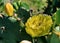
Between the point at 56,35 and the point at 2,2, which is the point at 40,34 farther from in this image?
the point at 2,2

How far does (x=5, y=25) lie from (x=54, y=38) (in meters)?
0.13

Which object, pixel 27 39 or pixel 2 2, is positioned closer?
pixel 27 39

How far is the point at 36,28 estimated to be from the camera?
0.42 m

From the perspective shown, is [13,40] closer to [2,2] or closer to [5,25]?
[5,25]

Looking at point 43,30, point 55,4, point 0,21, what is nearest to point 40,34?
point 43,30

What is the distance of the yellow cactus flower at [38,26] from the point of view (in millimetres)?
427

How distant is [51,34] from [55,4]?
253mm

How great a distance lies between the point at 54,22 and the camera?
0.49m

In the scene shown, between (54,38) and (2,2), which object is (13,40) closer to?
(54,38)

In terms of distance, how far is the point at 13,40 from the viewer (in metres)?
0.46

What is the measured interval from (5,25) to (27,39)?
0.07 meters

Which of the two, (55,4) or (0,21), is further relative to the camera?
(55,4)

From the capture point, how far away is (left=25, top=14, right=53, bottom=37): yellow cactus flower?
1.40ft

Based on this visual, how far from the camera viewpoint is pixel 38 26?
43 centimetres
